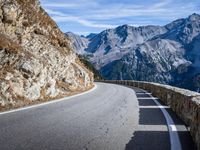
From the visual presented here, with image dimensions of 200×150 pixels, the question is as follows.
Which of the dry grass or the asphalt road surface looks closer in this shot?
the asphalt road surface


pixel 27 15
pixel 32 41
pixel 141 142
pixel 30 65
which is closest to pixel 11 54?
pixel 30 65

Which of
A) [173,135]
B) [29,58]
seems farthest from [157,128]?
[29,58]

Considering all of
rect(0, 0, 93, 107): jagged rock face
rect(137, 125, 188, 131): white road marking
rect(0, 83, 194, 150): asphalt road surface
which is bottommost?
rect(137, 125, 188, 131): white road marking

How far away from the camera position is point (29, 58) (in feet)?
78.1

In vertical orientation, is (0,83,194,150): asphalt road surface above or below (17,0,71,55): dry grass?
below

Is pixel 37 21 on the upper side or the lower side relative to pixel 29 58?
upper

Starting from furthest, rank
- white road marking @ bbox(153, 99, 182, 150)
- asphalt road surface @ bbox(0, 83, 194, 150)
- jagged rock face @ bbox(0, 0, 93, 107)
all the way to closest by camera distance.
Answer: jagged rock face @ bbox(0, 0, 93, 107) → white road marking @ bbox(153, 99, 182, 150) → asphalt road surface @ bbox(0, 83, 194, 150)

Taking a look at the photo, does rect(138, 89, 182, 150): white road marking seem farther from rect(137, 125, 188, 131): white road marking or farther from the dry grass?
the dry grass

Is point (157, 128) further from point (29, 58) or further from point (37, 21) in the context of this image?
point (37, 21)

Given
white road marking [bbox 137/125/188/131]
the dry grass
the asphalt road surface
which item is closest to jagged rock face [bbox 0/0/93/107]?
the dry grass

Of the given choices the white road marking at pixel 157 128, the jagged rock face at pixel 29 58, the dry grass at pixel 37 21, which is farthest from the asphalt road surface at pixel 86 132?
the dry grass at pixel 37 21

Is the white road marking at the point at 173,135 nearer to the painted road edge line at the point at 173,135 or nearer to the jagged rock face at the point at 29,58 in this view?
the painted road edge line at the point at 173,135

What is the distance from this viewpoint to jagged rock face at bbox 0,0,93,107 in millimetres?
20234

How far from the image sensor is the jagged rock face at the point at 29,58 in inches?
797
